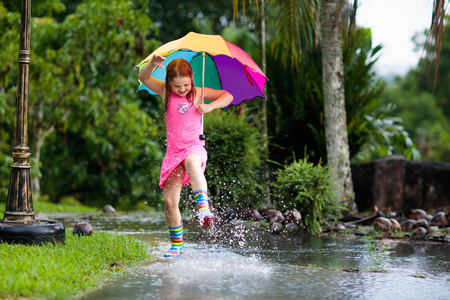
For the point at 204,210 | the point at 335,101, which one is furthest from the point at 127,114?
the point at 204,210

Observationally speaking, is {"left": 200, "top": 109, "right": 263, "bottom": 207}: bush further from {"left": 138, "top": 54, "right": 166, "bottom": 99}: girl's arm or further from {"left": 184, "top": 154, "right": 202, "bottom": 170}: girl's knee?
{"left": 184, "top": 154, "right": 202, "bottom": 170}: girl's knee

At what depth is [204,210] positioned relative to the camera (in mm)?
4254

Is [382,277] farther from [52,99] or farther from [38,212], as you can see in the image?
[52,99]

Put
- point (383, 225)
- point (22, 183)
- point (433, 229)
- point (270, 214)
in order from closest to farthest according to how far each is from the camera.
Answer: point (22, 183) → point (383, 225) → point (433, 229) → point (270, 214)

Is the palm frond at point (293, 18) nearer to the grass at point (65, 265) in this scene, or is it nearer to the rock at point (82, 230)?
the rock at point (82, 230)

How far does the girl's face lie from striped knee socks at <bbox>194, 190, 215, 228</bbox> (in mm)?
933

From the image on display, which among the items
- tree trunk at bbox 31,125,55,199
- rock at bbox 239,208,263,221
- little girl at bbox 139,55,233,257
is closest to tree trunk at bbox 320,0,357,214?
rock at bbox 239,208,263,221

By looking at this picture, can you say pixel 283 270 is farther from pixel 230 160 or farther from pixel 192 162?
pixel 230 160

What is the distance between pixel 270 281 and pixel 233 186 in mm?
3828

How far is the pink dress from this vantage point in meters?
4.60

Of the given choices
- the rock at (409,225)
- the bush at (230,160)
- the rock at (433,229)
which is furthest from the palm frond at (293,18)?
the rock at (433,229)

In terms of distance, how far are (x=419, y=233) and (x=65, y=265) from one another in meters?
4.26

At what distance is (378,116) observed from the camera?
11.5m

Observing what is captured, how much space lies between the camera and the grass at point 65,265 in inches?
126
